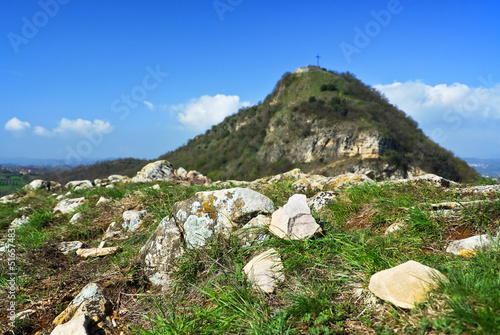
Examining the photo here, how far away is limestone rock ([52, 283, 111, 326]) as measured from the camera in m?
2.97

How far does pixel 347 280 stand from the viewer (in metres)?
2.60

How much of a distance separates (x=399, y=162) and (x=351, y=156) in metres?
7.59

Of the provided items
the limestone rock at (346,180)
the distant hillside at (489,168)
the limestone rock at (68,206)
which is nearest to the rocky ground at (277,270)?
the distant hillside at (489,168)

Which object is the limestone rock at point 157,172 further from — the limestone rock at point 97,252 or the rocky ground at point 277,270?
the limestone rock at point 97,252

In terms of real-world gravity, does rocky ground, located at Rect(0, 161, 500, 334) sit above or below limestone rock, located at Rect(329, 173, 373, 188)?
below

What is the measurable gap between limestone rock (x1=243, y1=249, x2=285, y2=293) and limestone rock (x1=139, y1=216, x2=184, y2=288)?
1.03m

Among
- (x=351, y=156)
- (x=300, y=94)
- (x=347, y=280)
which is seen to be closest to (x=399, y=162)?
(x=351, y=156)

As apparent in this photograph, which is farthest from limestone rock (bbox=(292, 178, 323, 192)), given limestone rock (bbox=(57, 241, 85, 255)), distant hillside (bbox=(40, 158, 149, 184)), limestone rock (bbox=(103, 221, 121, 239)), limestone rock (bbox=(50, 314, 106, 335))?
distant hillside (bbox=(40, 158, 149, 184))

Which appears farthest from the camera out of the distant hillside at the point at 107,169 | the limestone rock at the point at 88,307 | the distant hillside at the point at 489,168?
the distant hillside at the point at 107,169

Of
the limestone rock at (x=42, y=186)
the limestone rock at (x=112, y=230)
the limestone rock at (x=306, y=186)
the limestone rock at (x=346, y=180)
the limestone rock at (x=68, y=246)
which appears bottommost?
the limestone rock at (x=68, y=246)

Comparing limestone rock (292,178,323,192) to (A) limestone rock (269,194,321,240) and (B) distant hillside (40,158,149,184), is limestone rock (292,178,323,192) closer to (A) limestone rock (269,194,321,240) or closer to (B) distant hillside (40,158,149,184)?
(A) limestone rock (269,194,321,240)

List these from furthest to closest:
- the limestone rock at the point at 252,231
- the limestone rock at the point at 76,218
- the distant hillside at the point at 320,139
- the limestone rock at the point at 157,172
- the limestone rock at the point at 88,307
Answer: the distant hillside at the point at 320,139 → the limestone rock at the point at 157,172 → the limestone rock at the point at 76,218 → the limestone rock at the point at 252,231 → the limestone rock at the point at 88,307

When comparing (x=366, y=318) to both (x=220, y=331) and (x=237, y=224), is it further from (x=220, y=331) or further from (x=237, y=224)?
(x=237, y=224)

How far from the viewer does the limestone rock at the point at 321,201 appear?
5.04 meters
